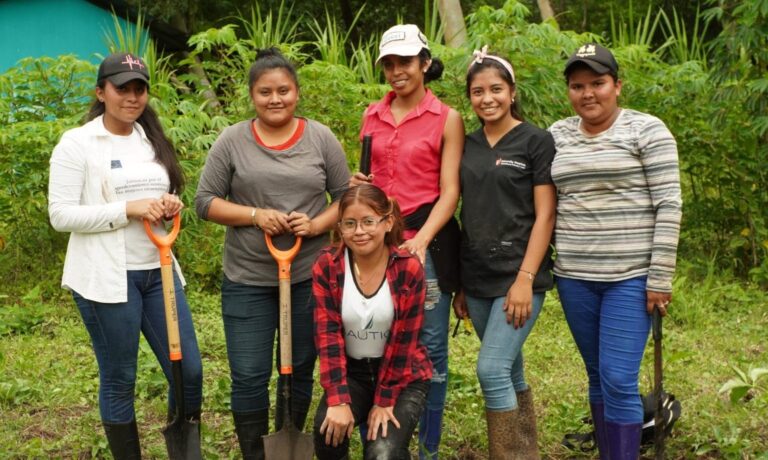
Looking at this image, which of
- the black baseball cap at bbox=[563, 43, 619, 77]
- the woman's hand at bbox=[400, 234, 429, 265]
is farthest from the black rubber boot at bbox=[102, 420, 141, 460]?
the black baseball cap at bbox=[563, 43, 619, 77]

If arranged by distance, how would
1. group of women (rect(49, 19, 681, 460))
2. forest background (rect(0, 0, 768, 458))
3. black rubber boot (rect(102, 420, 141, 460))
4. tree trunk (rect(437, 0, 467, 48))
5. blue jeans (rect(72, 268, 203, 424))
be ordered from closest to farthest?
1. group of women (rect(49, 19, 681, 460))
2. blue jeans (rect(72, 268, 203, 424))
3. black rubber boot (rect(102, 420, 141, 460))
4. forest background (rect(0, 0, 768, 458))
5. tree trunk (rect(437, 0, 467, 48))

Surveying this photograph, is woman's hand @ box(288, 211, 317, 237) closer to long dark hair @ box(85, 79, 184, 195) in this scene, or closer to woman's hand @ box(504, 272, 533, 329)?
long dark hair @ box(85, 79, 184, 195)

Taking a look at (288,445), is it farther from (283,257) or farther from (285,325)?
(283,257)

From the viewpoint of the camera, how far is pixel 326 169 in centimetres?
360

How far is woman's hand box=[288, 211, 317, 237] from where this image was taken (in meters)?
3.44

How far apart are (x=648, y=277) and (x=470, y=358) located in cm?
240

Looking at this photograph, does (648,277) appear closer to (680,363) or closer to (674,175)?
(674,175)

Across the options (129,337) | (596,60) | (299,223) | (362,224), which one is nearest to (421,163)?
(362,224)

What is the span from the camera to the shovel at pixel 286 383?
3441 mm

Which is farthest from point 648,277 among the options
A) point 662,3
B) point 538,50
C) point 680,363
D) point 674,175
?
point 662,3

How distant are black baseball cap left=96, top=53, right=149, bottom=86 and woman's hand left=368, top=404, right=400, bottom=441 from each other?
58.8 inches

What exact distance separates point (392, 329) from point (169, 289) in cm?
84

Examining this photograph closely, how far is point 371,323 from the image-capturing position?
3365 millimetres

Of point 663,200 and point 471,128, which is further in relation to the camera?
point 471,128
